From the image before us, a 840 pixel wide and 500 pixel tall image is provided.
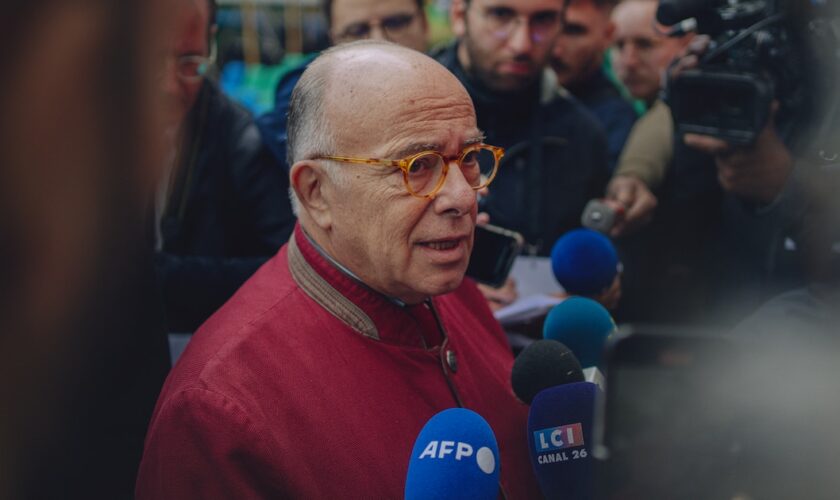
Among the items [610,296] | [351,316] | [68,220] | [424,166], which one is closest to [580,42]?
[610,296]

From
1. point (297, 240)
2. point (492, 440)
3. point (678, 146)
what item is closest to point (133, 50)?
point (492, 440)

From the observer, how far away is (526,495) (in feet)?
4.94

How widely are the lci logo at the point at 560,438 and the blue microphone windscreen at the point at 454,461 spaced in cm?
16

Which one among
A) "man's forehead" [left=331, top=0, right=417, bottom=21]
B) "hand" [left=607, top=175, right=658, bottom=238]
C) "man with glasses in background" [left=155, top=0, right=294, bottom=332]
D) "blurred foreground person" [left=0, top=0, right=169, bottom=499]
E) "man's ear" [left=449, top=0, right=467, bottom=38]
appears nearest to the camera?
"blurred foreground person" [left=0, top=0, right=169, bottom=499]

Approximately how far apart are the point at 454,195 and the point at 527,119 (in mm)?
1412

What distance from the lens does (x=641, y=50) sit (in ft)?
11.5

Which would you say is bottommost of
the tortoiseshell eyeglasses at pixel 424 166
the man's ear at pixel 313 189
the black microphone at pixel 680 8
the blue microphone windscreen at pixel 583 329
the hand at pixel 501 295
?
the hand at pixel 501 295

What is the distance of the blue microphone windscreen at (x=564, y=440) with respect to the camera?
1260 mm

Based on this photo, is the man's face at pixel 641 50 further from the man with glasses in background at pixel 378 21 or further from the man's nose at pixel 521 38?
the man with glasses in background at pixel 378 21

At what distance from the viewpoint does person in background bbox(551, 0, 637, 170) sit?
339 cm

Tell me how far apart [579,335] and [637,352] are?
2.67 feet

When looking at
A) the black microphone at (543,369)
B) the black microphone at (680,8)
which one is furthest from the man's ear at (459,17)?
the black microphone at (543,369)

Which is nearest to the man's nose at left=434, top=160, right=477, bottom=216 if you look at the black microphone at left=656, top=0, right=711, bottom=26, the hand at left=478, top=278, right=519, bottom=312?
the hand at left=478, top=278, right=519, bottom=312

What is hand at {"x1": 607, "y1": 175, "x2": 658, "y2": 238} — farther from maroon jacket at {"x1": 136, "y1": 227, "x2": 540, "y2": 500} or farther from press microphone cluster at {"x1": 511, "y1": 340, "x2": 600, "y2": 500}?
press microphone cluster at {"x1": 511, "y1": 340, "x2": 600, "y2": 500}
